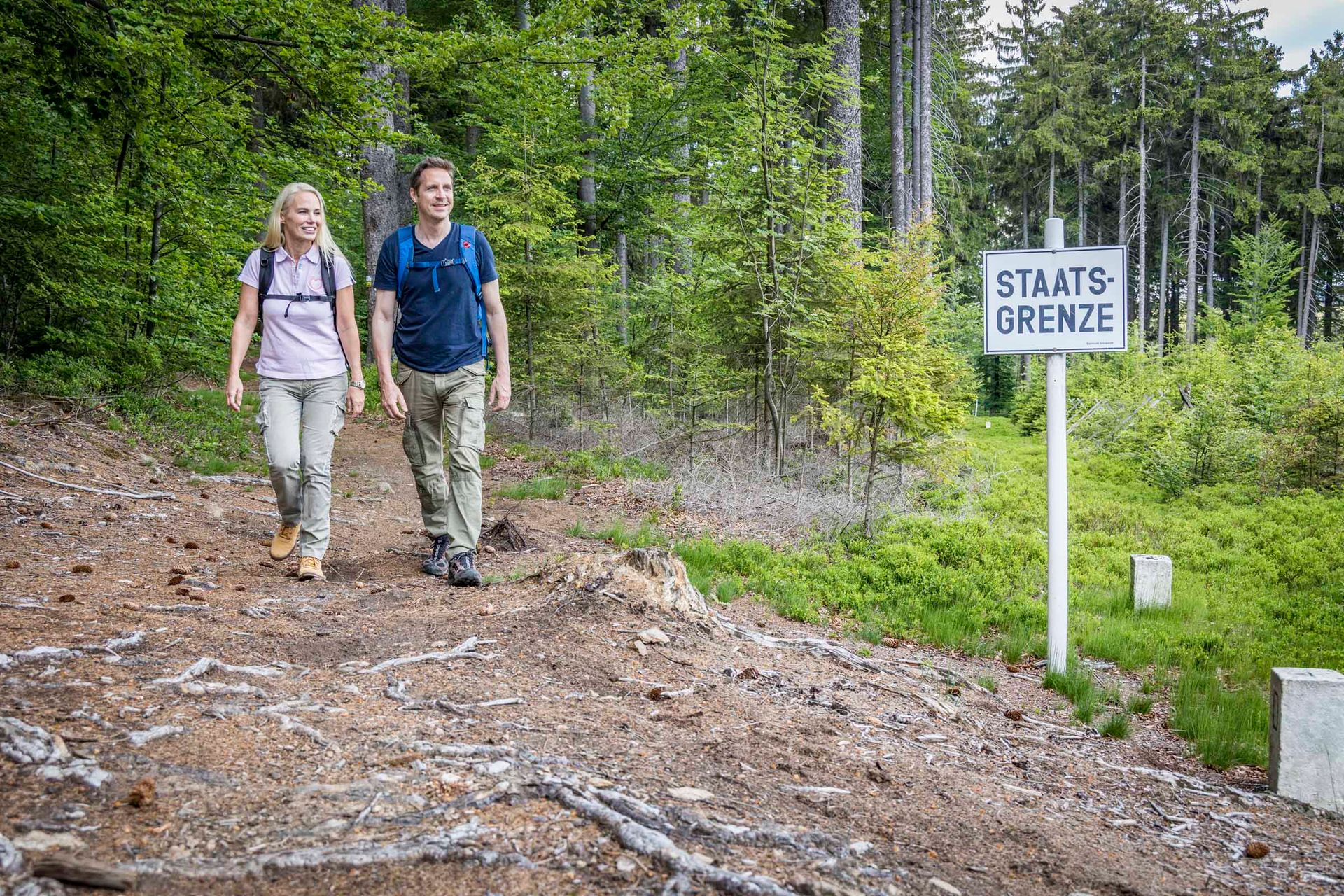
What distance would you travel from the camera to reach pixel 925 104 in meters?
17.4

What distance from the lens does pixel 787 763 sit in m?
2.74

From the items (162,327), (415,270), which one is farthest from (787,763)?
(162,327)

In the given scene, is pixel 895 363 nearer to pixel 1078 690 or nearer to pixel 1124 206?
pixel 1078 690

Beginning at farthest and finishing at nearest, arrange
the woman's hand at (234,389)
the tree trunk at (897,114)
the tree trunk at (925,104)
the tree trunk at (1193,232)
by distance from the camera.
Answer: the tree trunk at (1193,232) < the tree trunk at (925,104) < the tree trunk at (897,114) < the woman's hand at (234,389)

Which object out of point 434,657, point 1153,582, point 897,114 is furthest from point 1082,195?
point 434,657

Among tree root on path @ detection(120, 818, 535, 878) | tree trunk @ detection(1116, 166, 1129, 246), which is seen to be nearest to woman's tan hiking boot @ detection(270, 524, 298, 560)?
tree root on path @ detection(120, 818, 535, 878)

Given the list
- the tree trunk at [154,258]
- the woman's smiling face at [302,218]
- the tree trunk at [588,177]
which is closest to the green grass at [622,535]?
the woman's smiling face at [302,218]

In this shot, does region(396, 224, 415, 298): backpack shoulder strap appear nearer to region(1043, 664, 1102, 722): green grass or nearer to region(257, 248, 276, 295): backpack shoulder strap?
region(257, 248, 276, 295): backpack shoulder strap

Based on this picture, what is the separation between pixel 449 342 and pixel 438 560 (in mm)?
1436

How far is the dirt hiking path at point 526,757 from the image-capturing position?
179 centimetres

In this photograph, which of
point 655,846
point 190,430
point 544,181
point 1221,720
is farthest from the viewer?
point 544,181

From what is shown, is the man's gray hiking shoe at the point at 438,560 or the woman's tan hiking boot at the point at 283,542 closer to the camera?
the woman's tan hiking boot at the point at 283,542

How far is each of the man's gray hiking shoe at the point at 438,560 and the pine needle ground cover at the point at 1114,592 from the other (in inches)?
77.3

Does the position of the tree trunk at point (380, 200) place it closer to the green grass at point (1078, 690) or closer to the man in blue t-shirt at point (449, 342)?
the man in blue t-shirt at point (449, 342)
